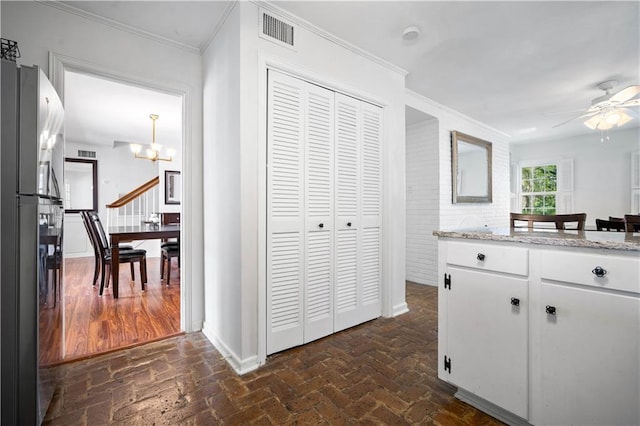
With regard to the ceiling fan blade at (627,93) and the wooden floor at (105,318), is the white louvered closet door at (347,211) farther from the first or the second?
the ceiling fan blade at (627,93)

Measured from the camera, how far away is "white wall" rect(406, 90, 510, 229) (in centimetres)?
410

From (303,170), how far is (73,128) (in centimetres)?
553

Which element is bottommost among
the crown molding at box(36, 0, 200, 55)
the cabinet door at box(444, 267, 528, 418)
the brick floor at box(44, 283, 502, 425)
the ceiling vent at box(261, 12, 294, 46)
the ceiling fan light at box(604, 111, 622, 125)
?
the brick floor at box(44, 283, 502, 425)

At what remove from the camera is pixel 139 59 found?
2406 millimetres

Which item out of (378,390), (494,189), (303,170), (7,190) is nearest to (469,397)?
(378,390)

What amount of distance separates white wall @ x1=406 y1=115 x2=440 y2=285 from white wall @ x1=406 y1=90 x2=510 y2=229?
96 millimetres

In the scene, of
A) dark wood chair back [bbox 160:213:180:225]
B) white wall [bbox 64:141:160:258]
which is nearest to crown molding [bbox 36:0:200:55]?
dark wood chair back [bbox 160:213:180:225]

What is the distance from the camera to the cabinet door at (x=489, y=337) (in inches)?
54.9

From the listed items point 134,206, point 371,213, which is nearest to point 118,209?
point 134,206

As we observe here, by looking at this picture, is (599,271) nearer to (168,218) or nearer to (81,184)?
(168,218)

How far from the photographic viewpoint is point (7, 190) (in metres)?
1.25

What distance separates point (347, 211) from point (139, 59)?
2.20 metres

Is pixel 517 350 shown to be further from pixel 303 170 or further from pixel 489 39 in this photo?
pixel 489 39

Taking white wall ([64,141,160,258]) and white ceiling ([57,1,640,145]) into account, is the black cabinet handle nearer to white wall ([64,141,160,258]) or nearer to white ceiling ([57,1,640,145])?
white ceiling ([57,1,640,145])
